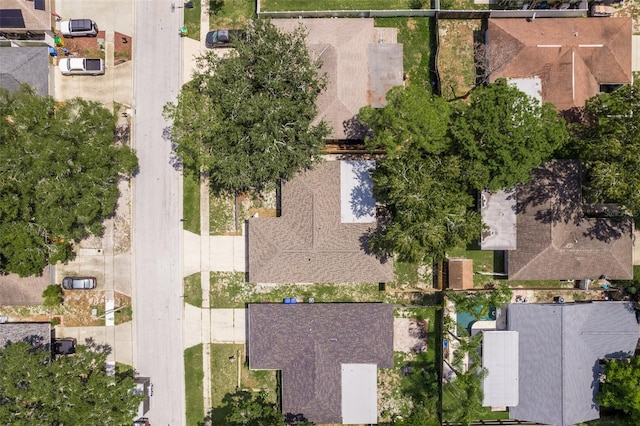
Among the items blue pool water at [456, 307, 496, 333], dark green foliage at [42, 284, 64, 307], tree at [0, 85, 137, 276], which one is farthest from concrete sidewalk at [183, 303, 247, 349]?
blue pool water at [456, 307, 496, 333]

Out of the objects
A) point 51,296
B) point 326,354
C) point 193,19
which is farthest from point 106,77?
point 326,354

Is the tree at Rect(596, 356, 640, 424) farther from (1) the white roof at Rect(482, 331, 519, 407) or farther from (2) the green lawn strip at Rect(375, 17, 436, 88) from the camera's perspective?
(2) the green lawn strip at Rect(375, 17, 436, 88)

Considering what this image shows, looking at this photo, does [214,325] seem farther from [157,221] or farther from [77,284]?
[77,284]

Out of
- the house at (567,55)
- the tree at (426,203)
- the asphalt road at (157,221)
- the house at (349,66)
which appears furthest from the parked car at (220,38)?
the house at (567,55)

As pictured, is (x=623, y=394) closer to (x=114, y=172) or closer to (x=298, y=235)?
(x=298, y=235)

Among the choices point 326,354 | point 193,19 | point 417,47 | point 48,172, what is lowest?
point 326,354

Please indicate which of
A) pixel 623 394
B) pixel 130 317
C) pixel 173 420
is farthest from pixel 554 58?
pixel 173 420
